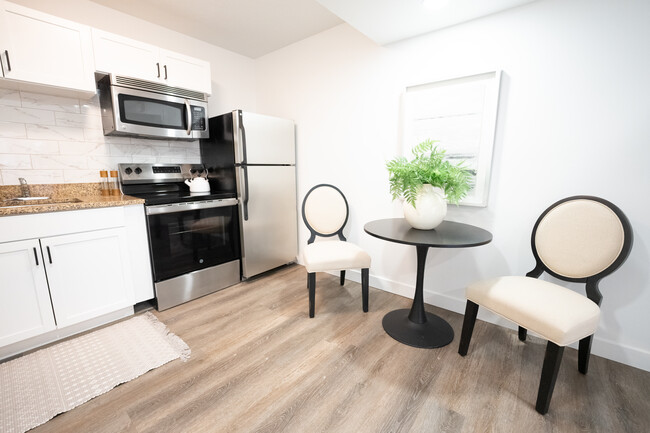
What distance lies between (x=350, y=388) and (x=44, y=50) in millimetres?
2878

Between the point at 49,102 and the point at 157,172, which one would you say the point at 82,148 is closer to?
the point at 49,102

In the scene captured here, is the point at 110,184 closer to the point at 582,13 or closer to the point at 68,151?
the point at 68,151

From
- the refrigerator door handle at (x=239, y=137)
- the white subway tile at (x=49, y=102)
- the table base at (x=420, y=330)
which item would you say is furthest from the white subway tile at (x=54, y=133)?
the table base at (x=420, y=330)

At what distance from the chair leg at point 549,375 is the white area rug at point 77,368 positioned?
1950 millimetres

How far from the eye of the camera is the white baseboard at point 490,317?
159cm

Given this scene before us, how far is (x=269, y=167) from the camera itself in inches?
110

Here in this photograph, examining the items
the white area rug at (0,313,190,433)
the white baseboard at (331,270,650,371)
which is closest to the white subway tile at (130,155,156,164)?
the white area rug at (0,313,190,433)

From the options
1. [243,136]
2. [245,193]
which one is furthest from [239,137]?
[245,193]

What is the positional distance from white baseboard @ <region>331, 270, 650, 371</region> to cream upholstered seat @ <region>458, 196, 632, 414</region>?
292 millimetres

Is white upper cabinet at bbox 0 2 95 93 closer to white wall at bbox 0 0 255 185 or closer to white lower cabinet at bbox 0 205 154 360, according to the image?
white wall at bbox 0 0 255 185

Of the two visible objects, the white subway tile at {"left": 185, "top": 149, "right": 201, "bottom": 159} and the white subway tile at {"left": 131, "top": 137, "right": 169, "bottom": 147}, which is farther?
the white subway tile at {"left": 185, "top": 149, "right": 201, "bottom": 159}

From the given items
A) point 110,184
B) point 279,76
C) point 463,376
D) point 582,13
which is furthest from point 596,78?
point 110,184

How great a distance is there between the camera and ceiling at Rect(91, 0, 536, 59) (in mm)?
1737

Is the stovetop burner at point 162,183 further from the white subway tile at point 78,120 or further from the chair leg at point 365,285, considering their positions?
the chair leg at point 365,285
